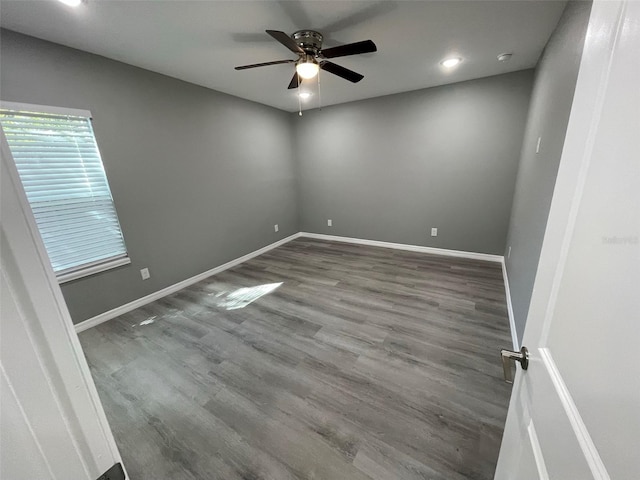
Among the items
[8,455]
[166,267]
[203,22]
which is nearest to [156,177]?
[166,267]

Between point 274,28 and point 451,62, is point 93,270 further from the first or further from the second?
point 451,62

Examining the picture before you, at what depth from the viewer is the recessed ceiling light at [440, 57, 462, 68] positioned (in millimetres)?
2443

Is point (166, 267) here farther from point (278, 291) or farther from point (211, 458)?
point (211, 458)

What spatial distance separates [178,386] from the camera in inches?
65.9

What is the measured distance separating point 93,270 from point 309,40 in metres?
2.81

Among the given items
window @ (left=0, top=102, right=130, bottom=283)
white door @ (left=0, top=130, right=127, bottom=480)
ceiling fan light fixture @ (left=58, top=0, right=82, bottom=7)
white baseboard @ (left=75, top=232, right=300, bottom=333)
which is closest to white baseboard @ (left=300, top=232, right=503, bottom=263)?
white baseboard @ (left=75, top=232, right=300, bottom=333)

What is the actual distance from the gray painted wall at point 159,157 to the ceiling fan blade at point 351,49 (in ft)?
6.31

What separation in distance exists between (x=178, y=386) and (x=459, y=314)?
2.40m

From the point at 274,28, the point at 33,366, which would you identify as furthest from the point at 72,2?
the point at 33,366

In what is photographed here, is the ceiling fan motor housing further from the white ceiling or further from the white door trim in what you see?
the white door trim

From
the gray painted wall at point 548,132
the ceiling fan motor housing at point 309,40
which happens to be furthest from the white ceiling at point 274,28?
the gray painted wall at point 548,132

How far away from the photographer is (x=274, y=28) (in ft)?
6.07

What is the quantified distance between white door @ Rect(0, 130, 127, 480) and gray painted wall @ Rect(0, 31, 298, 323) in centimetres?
250

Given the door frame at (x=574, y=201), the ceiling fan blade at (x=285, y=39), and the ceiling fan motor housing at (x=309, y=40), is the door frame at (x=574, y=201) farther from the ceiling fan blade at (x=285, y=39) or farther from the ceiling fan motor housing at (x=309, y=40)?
the ceiling fan motor housing at (x=309, y=40)
